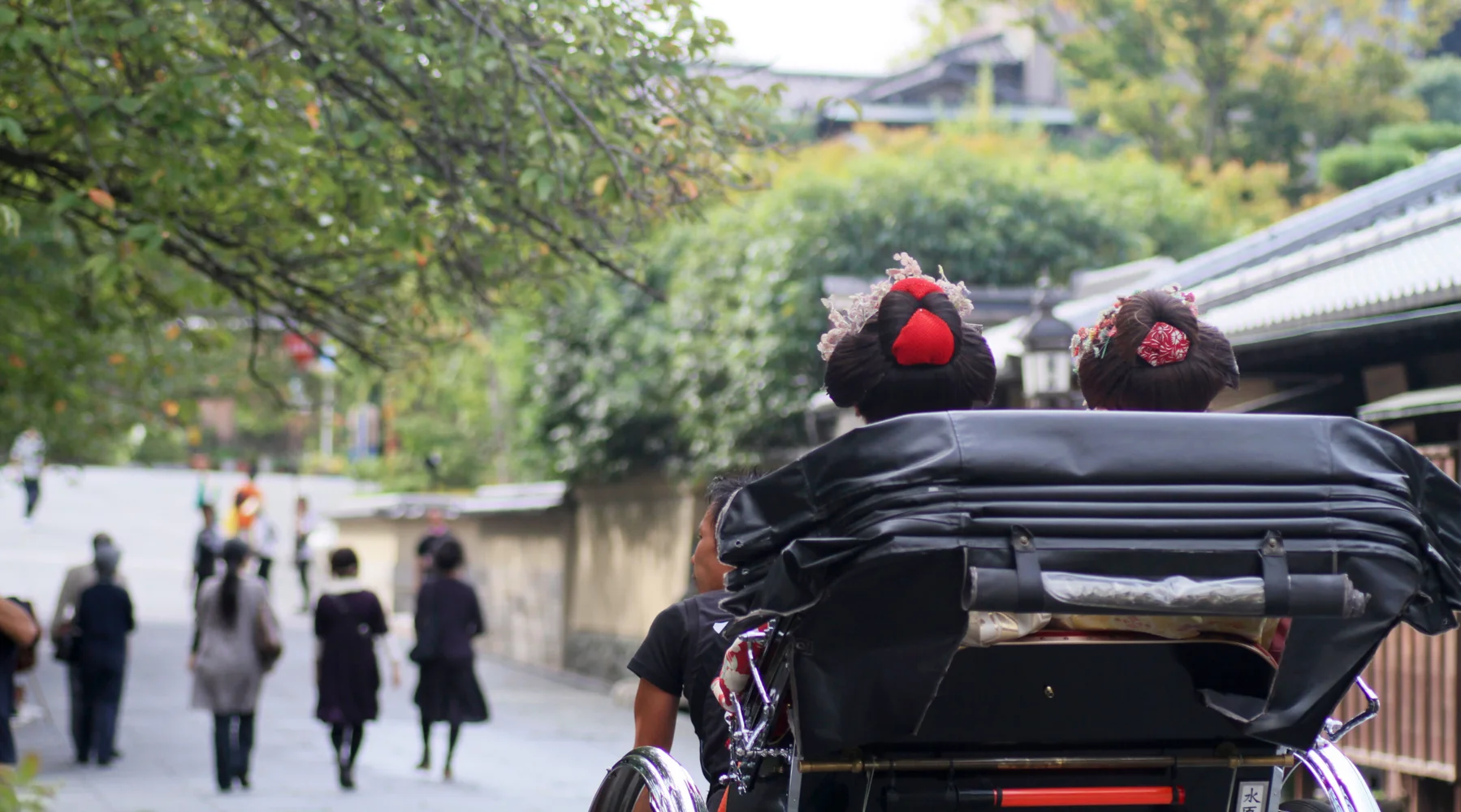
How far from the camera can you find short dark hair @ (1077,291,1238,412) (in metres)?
3.63

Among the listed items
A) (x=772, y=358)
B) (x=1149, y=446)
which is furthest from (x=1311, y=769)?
(x=772, y=358)

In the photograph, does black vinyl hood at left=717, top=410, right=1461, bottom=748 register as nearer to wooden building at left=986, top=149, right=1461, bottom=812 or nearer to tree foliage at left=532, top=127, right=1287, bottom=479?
wooden building at left=986, top=149, right=1461, bottom=812

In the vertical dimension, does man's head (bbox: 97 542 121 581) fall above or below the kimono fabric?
above

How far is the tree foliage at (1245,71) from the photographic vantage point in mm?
28062

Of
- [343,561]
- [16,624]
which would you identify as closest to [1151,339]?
[16,624]

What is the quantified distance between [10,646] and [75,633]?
18.5ft

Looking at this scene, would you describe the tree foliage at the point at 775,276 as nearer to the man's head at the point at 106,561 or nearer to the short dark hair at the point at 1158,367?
the man's head at the point at 106,561

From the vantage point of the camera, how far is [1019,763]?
331 centimetres

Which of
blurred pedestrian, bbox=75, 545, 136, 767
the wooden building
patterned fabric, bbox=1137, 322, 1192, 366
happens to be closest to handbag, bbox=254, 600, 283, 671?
blurred pedestrian, bbox=75, 545, 136, 767

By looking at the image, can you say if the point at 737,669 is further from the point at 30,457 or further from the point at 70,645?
the point at 30,457

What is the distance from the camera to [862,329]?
3572 millimetres

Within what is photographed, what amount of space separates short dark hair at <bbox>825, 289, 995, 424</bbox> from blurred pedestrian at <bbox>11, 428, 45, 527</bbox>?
55.5 ft

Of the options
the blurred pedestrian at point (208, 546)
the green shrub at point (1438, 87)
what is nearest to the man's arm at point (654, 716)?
the blurred pedestrian at point (208, 546)

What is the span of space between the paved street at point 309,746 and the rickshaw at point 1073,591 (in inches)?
63.9
